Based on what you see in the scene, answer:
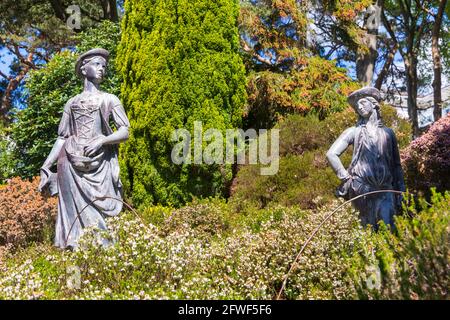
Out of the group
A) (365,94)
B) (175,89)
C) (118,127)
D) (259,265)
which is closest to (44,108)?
(175,89)

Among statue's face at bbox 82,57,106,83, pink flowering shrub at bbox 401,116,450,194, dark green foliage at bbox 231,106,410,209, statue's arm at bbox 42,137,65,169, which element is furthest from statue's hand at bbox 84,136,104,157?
pink flowering shrub at bbox 401,116,450,194

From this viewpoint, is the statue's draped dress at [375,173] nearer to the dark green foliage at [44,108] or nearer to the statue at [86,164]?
the statue at [86,164]

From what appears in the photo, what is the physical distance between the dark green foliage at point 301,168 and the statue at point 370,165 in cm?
354

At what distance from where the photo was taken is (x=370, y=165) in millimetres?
5996

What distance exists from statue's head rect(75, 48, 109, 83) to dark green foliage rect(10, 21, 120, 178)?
6.76 meters

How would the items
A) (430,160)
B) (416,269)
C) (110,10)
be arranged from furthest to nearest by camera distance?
(110,10) < (430,160) < (416,269)

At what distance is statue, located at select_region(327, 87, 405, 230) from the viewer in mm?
5926

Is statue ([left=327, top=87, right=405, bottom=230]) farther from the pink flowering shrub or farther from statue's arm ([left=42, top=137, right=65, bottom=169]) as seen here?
the pink flowering shrub

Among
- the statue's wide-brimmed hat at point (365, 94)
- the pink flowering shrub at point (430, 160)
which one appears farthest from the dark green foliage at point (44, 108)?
the statue's wide-brimmed hat at point (365, 94)

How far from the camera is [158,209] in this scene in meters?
9.82

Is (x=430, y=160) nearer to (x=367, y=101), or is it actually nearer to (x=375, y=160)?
(x=367, y=101)

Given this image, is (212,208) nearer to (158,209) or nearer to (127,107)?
(158,209)

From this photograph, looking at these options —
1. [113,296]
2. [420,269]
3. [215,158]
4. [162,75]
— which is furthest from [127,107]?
[420,269]

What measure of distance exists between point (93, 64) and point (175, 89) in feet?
16.7
